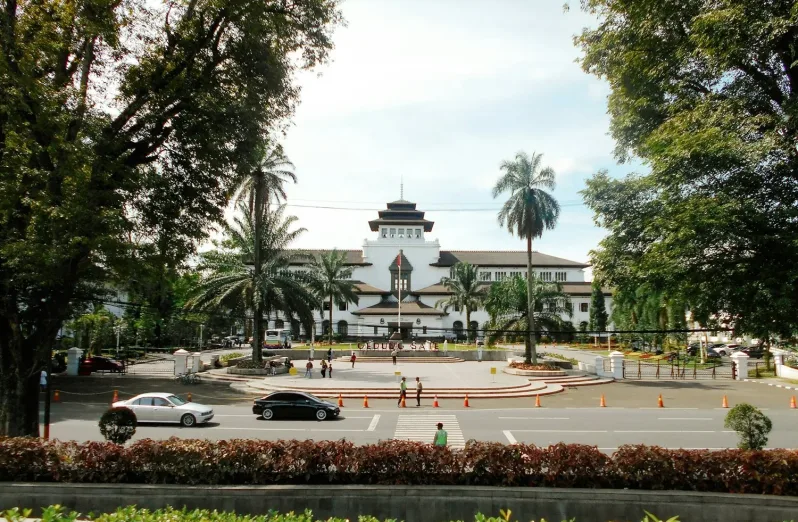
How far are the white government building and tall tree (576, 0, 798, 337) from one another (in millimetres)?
58530

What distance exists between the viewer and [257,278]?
36.1 meters

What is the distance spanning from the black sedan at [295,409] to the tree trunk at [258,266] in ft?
49.9

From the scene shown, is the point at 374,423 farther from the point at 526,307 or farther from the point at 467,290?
the point at 467,290

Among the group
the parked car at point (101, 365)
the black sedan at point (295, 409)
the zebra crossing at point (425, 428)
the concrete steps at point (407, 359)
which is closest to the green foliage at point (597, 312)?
the concrete steps at point (407, 359)

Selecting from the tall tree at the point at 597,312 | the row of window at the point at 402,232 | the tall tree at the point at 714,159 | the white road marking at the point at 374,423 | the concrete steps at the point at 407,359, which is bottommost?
the concrete steps at the point at 407,359

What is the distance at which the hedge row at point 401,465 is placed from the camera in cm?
899

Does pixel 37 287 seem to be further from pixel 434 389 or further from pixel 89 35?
pixel 434 389

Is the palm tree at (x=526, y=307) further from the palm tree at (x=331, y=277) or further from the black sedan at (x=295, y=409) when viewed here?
the palm tree at (x=331, y=277)

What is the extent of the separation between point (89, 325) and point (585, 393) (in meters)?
41.5

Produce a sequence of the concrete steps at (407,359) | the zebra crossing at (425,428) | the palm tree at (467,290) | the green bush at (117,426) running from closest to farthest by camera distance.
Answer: the green bush at (117,426) < the zebra crossing at (425,428) < the concrete steps at (407,359) < the palm tree at (467,290)

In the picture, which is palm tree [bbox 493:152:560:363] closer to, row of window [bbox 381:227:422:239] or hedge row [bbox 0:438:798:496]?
hedge row [bbox 0:438:798:496]

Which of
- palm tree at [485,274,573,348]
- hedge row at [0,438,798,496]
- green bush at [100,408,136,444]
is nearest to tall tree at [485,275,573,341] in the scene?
palm tree at [485,274,573,348]

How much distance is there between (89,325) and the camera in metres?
45.1

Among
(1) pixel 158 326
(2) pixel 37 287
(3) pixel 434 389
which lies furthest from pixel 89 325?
(2) pixel 37 287
